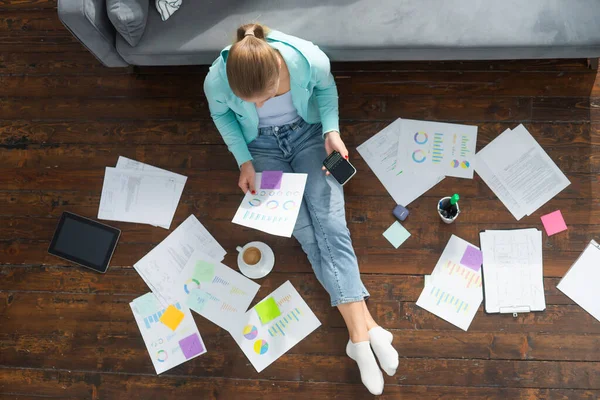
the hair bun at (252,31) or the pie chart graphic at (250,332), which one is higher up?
the hair bun at (252,31)

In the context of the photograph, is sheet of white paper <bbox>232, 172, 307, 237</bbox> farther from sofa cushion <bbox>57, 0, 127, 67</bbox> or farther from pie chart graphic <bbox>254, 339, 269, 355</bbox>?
sofa cushion <bbox>57, 0, 127, 67</bbox>

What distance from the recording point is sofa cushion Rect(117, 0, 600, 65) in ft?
6.13

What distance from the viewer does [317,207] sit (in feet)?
6.49

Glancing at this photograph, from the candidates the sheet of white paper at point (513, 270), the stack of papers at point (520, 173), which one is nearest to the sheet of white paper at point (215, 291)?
the sheet of white paper at point (513, 270)

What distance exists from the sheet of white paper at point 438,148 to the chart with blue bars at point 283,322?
2.77 feet

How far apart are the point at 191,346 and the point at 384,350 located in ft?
2.88

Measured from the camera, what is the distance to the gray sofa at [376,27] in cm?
186

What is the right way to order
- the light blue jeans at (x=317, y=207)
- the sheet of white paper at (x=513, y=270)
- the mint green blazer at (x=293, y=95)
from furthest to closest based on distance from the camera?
1. the sheet of white paper at (x=513, y=270)
2. the light blue jeans at (x=317, y=207)
3. the mint green blazer at (x=293, y=95)

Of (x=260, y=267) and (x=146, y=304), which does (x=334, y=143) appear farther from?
(x=146, y=304)

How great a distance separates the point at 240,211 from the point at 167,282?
0.58m

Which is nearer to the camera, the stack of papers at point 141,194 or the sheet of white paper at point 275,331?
the sheet of white paper at point 275,331

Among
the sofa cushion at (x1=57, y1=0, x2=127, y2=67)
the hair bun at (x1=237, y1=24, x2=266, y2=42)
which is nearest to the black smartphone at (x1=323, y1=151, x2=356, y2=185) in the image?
the hair bun at (x1=237, y1=24, x2=266, y2=42)

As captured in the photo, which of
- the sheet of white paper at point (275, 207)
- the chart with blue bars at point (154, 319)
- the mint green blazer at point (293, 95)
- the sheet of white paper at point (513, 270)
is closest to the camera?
the mint green blazer at point (293, 95)

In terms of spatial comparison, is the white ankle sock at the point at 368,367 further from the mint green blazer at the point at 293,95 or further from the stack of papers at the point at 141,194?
the stack of papers at the point at 141,194
